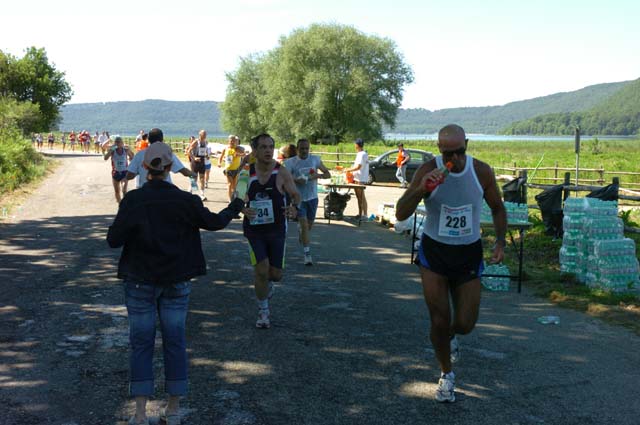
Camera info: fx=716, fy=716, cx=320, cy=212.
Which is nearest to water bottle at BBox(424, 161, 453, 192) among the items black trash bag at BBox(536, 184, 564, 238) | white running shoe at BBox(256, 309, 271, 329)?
white running shoe at BBox(256, 309, 271, 329)

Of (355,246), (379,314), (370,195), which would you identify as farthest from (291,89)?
(379,314)

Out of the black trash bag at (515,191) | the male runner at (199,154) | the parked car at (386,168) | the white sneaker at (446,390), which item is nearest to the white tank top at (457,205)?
the white sneaker at (446,390)

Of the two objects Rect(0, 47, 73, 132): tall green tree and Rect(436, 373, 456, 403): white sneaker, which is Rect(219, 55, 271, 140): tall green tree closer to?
Rect(0, 47, 73, 132): tall green tree

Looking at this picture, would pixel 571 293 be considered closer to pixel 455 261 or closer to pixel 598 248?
pixel 598 248

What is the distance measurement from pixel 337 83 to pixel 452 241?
62.0 metres

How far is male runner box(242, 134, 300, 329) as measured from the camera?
7.01 m

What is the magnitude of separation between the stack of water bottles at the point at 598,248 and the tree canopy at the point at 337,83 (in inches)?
2200

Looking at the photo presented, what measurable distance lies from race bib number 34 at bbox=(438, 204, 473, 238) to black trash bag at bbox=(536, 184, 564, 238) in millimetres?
→ 9062

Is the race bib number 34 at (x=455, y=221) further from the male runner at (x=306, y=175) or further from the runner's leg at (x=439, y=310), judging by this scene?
the male runner at (x=306, y=175)

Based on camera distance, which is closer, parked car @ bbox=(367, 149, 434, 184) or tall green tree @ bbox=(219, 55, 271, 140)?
parked car @ bbox=(367, 149, 434, 184)

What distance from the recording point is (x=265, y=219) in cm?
703

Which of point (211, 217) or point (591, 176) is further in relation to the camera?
point (591, 176)

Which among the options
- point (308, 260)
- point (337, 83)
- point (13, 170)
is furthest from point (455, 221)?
point (337, 83)

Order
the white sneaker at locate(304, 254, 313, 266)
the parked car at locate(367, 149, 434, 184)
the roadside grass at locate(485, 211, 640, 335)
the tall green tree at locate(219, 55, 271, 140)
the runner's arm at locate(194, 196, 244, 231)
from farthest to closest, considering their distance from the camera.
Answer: the tall green tree at locate(219, 55, 271, 140) → the parked car at locate(367, 149, 434, 184) → the white sneaker at locate(304, 254, 313, 266) → the roadside grass at locate(485, 211, 640, 335) → the runner's arm at locate(194, 196, 244, 231)
